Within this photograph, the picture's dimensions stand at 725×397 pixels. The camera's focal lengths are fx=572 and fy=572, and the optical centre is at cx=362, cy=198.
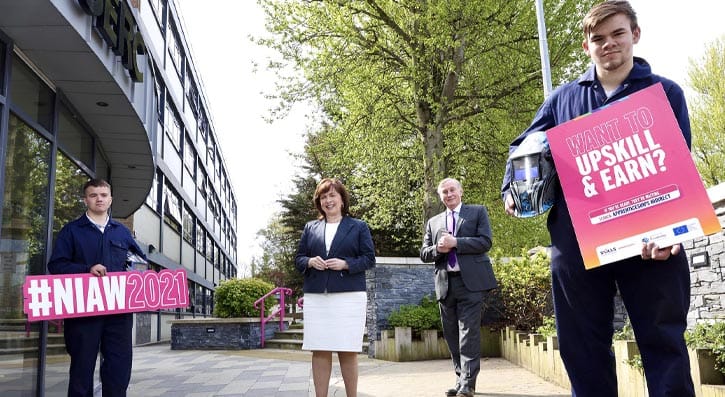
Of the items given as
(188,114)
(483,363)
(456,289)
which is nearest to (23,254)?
(456,289)

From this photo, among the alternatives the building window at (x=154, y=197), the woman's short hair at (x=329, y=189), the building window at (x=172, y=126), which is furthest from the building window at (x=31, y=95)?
the building window at (x=172, y=126)

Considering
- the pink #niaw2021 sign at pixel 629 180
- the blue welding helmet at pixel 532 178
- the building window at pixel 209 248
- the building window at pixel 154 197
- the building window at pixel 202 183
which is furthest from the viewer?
the building window at pixel 209 248

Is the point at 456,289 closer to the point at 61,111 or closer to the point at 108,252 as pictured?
the point at 108,252

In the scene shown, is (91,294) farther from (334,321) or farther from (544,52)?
(544,52)

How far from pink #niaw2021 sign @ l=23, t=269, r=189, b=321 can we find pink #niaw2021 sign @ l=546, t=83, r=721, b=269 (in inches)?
127

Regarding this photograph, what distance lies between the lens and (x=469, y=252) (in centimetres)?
496

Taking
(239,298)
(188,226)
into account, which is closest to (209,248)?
(188,226)

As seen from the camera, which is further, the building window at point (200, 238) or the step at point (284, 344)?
the building window at point (200, 238)

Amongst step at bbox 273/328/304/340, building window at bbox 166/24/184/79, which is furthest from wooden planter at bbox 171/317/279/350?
building window at bbox 166/24/184/79

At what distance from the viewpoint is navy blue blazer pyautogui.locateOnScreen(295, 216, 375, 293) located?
410cm

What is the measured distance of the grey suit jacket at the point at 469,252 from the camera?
4.93m

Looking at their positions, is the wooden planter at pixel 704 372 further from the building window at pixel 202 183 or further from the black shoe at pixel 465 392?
the building window at pixel 202 183

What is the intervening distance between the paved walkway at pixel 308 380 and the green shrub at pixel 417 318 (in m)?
0.59

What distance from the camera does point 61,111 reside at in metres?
5.36
